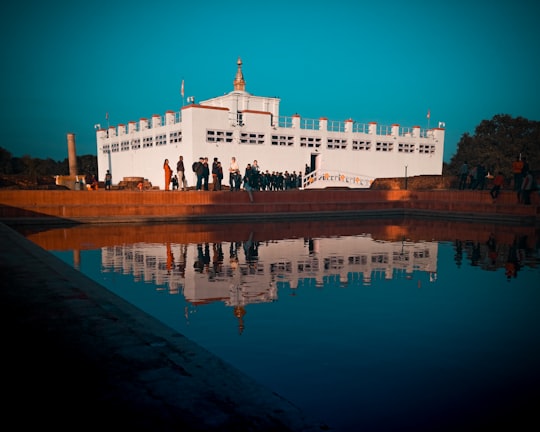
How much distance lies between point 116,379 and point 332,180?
33.8m

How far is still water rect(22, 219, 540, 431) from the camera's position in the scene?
3.39 m

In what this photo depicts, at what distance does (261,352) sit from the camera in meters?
4.20

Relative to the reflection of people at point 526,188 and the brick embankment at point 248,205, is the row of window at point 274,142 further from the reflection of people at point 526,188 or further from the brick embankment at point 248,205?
the reflection of people at point 526,188

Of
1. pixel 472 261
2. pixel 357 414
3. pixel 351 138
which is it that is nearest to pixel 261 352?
pixel 357 414

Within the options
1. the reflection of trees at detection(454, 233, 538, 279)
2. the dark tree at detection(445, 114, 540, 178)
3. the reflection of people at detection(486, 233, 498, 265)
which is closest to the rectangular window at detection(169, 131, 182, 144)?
the reflection of people at detection(486, 233, 498, 265)


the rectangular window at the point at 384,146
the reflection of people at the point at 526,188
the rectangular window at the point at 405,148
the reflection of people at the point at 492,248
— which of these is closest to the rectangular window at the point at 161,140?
the rectangular window at the point at 384,146

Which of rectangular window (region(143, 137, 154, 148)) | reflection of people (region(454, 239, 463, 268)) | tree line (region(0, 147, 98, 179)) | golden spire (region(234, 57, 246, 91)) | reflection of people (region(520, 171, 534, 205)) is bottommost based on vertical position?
reflection of people (region(454, 239, 463, 268))

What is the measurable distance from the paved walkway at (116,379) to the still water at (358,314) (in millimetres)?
568

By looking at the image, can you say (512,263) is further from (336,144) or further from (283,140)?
(336,144)

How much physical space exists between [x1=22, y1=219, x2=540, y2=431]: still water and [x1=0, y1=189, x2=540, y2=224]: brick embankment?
471 cm

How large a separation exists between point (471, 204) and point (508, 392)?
17709 mm

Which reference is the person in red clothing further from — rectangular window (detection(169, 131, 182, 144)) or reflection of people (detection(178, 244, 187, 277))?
rectangular window (detection(169, 131, 182, 144))

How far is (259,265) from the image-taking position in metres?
8.63

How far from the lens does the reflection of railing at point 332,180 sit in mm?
34469
